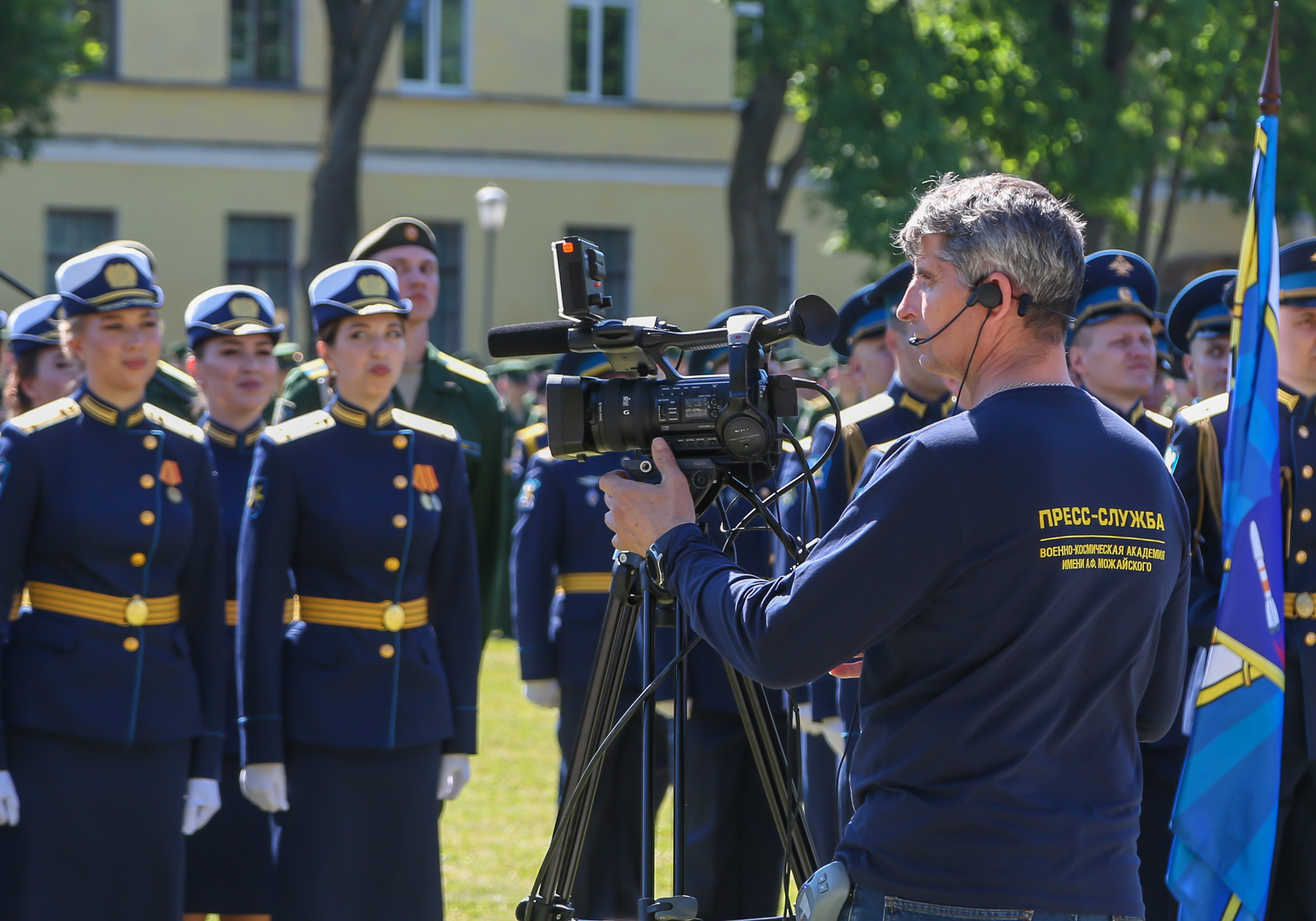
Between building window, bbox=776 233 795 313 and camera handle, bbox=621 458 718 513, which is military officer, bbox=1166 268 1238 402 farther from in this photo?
building window, bbox=776 233 795 313

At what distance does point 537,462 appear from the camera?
5.77 metres

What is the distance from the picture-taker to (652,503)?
264 centimetres

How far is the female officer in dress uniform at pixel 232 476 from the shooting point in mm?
4750

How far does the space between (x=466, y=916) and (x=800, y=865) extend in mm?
2994

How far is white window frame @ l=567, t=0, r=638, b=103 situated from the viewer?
24.3 m

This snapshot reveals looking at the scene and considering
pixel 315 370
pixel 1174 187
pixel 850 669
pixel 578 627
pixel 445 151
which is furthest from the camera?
pixel 445 151

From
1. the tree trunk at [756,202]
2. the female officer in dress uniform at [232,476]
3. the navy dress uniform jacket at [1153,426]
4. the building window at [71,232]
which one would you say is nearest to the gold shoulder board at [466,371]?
the female officer in dress uniform at [232,476]

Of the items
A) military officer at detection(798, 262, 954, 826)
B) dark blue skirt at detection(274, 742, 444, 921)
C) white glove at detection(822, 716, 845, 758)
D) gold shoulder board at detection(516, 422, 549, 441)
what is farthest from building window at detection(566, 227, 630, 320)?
dark blue skirt at detection(274, 742, 444, 921)

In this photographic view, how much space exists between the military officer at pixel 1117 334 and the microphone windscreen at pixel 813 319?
246 cm

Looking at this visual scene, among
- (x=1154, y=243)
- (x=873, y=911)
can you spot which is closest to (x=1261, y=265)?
(x=873, y=911)

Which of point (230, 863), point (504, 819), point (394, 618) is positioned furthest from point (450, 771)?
point (504, 819)

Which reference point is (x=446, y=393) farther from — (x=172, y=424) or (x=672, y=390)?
(x=672, y=390)

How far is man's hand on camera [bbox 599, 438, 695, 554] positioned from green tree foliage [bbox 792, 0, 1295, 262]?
46.0ft

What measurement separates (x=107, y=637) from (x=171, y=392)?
2757 millimetres
